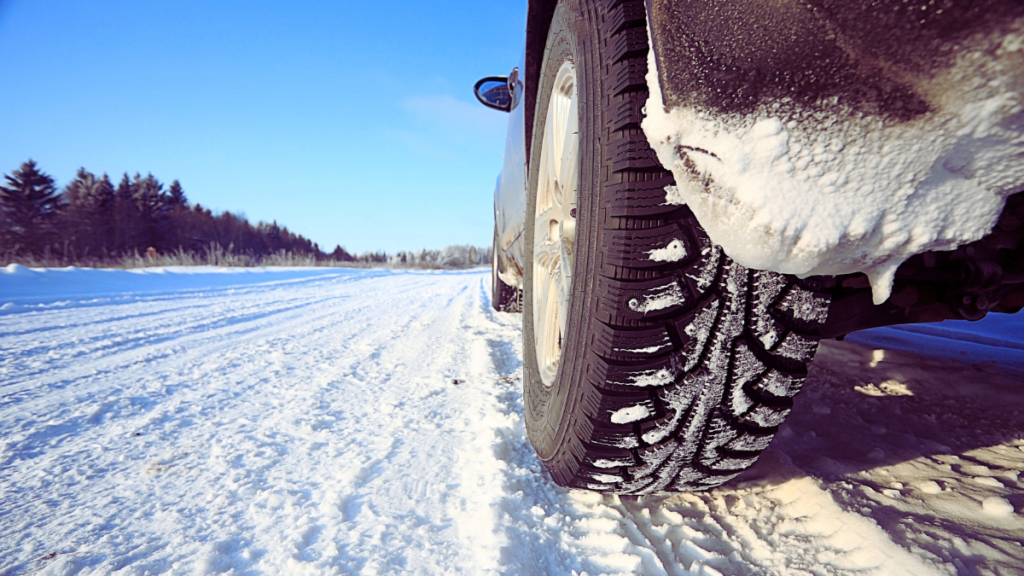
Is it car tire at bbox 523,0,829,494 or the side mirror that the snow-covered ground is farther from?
the side mirror

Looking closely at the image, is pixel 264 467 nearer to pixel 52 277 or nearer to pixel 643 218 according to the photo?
pixel 643 218

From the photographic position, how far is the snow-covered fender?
0.41 metres

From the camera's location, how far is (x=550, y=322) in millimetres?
1344

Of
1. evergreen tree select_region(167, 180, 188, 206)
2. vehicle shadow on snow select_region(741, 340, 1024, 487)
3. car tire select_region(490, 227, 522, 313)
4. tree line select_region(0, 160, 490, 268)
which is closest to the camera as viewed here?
vehicle shadow on snow select_region(741, 340, 1024, 487)

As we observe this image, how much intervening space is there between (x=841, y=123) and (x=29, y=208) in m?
38.5

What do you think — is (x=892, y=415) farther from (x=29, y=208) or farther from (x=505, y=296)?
(x=29, y=208)

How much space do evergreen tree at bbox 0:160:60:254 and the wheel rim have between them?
1394 inches

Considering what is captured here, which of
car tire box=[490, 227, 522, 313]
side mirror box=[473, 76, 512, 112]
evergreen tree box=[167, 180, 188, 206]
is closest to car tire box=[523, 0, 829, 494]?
side mirror box=[473, 76, 512, 112]

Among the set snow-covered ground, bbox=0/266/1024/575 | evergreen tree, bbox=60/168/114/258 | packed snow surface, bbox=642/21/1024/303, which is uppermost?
evergreen tree, bbox=60/168/114/258

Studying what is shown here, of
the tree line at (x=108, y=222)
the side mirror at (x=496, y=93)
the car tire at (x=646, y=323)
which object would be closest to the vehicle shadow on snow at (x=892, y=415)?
the car tire at (x=646, y=323)

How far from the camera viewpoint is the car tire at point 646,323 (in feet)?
2.54

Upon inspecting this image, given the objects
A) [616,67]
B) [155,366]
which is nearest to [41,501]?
[155,366]

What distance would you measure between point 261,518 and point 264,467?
245mm

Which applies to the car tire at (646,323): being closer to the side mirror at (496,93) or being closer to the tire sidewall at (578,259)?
the tire sidewall at (578,259)
